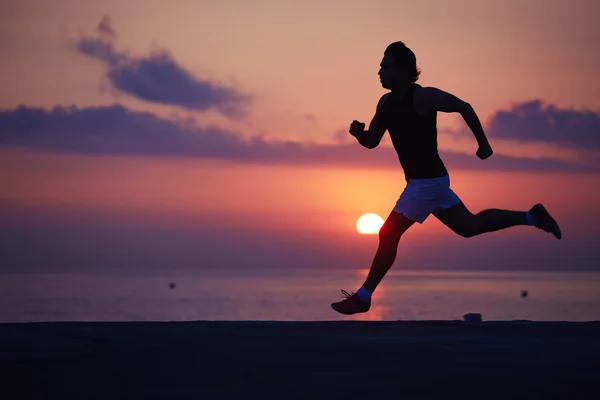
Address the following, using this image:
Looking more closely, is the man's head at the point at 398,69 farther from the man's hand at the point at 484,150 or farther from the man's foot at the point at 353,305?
the man's foot at the point at 353,305

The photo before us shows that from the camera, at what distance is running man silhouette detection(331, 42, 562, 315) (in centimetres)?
845

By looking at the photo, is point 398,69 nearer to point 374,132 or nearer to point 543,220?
point 374,132

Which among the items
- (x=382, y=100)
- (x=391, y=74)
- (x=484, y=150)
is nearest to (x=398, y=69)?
(x=391, y=74)

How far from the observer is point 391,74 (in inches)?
337

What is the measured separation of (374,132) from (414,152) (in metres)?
0.44

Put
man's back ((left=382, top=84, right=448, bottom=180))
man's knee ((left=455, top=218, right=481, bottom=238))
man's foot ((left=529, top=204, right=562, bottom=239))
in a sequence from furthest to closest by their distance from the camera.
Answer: man's foot ((left=529, top=204, right=562, bottom=239)), man's knee ((left=455, top=218, right=481, bottom=238)), man's back ((left=382, top=84, right=448, bottom=180))

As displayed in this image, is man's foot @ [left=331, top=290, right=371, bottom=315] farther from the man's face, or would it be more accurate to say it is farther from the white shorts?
the man's face

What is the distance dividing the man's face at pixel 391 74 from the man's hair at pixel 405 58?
0.12 feet

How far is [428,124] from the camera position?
8453mm
